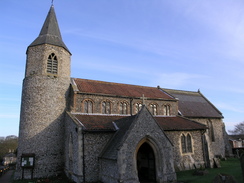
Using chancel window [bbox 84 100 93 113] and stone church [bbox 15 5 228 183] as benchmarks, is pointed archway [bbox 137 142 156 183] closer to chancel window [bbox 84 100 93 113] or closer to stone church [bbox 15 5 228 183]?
stone church [bbox 15 5 228 183]

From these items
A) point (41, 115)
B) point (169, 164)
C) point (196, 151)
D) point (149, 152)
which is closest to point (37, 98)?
point (41, 115)

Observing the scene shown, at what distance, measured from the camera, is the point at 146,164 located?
1717cm

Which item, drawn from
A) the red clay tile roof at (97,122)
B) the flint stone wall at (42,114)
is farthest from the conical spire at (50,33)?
the red clay tile roof at (97,122)

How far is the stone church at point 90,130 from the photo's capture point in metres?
14.4

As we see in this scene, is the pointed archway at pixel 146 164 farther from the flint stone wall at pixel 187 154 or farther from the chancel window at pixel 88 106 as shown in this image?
the chancel window at pixel 88 106

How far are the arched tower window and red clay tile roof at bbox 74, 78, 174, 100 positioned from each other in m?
2.97

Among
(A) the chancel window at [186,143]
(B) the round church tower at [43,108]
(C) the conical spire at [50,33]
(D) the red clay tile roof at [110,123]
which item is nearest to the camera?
(D) the red clay tile roof at [110,123]

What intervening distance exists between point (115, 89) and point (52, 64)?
806cm

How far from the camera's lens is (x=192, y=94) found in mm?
35125

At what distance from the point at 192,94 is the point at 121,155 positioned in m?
26.2

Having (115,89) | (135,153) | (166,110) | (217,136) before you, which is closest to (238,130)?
(217,136)

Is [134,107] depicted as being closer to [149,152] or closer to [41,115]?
[149,152]

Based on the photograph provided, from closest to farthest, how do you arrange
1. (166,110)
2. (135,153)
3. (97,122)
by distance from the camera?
(135,153), (97,122), (166,110)

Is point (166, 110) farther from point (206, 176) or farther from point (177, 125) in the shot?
point (206, 176)
